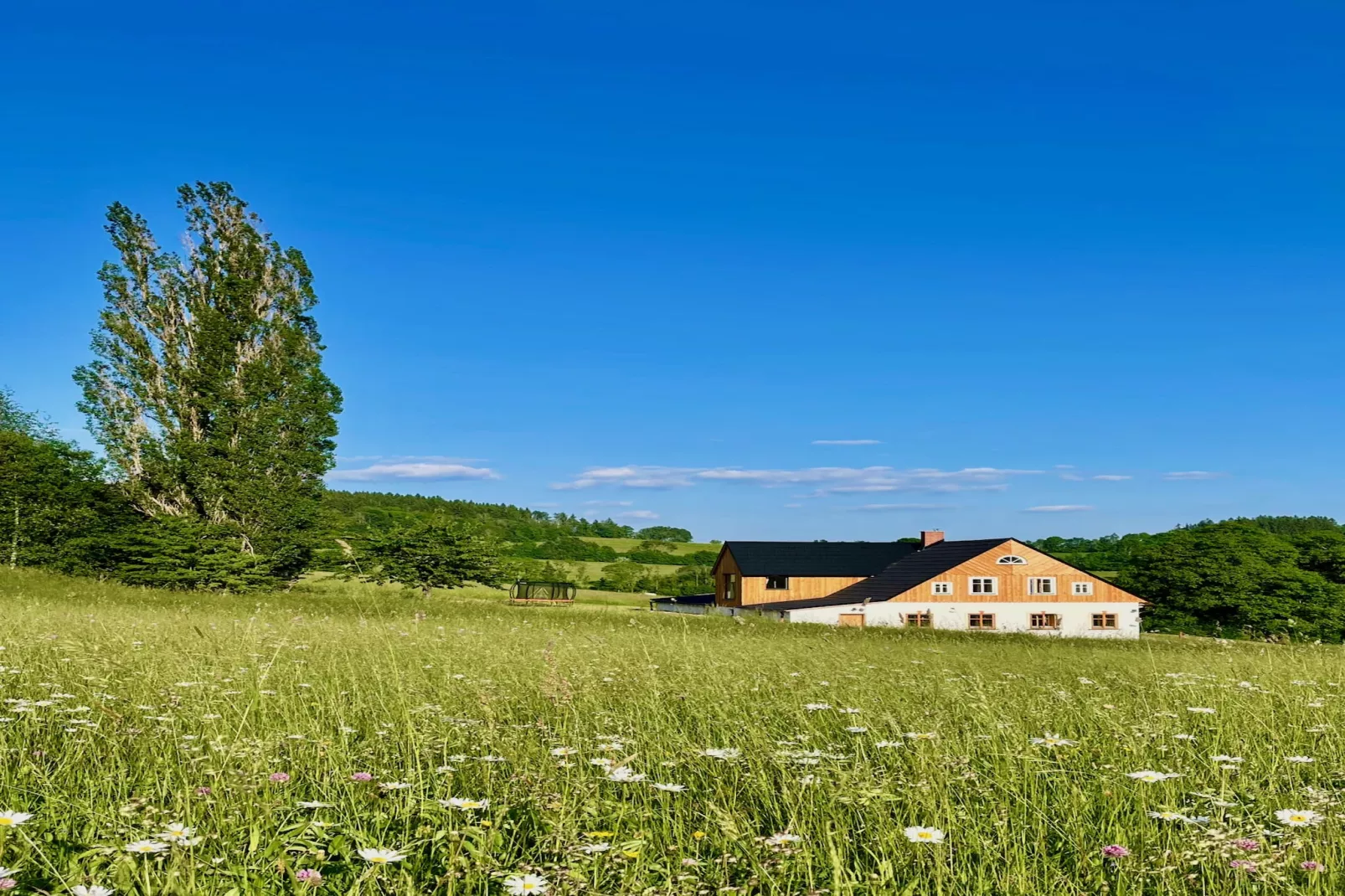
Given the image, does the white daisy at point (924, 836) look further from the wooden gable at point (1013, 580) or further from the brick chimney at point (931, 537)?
the brick chimney at point (931, 537)

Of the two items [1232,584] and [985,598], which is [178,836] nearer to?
[985,598]


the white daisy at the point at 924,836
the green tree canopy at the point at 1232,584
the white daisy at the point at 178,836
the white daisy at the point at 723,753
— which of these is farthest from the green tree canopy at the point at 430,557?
the green tree canopy at the point at 1232,584

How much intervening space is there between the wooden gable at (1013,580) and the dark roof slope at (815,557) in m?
7.56

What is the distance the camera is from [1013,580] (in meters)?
57.0

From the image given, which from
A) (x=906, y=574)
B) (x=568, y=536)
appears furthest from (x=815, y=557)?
(x=568, y=536)

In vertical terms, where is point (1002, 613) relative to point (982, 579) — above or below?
below

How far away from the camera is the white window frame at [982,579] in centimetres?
5672

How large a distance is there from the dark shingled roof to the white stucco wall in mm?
813

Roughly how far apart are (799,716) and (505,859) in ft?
9.75

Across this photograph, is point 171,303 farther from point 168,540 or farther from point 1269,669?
point 1269,669

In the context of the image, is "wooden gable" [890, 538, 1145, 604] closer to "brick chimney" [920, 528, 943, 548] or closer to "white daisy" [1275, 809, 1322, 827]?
"brick chimney" [920, 528, 943, 548]

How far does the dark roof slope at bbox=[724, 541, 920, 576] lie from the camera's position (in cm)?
6262

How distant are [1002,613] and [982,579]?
2.57m

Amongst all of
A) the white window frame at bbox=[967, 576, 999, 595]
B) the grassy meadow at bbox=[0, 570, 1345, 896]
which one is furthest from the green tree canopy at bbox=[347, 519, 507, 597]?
the grassy meadow at bbox=[0, 570, 1345, 896]
